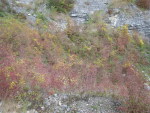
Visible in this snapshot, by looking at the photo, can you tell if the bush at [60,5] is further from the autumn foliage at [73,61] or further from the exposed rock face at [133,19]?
the exposed rock face at [133,19]

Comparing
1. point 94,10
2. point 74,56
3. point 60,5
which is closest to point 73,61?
point 74,56

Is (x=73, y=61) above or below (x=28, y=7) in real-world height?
below

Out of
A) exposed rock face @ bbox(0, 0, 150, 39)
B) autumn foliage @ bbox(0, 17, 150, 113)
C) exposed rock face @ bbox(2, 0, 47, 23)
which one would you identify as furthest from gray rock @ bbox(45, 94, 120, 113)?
exposed rock face @ bbox(0, 0, 150, 39)

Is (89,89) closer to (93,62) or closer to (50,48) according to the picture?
(93,62)

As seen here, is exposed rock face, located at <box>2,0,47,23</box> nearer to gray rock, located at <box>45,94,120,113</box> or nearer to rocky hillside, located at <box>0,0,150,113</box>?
rocky hillside, located at <box>0,0,150,113</box>

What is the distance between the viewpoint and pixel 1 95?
6.77m

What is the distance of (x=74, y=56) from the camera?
9.49 m

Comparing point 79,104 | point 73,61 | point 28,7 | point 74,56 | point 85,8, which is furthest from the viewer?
point 85,8

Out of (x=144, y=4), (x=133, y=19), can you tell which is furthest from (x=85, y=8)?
(x=144, y=4)

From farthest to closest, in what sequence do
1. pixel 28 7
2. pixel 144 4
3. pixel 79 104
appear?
pixel 144 4 < pixel 28 7 < pixel 79 104

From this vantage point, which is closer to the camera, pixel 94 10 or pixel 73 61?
pixel 73 61

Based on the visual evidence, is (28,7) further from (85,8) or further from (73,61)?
(73,61)

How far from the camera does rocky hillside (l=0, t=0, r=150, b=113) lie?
699 cm

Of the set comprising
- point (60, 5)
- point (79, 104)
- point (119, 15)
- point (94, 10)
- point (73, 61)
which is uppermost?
point (60, 5)
